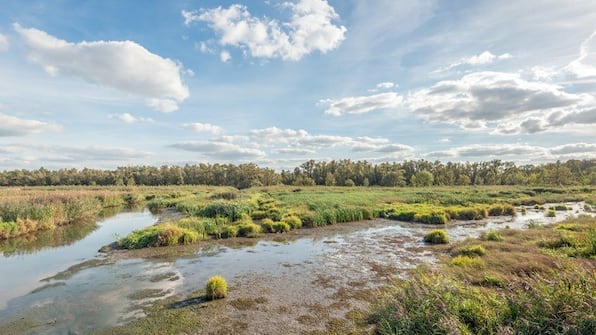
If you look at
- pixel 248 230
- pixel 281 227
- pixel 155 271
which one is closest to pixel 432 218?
pixel 281 227

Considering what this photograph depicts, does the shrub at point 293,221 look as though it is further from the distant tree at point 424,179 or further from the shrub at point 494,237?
the distant tree at point 424,179

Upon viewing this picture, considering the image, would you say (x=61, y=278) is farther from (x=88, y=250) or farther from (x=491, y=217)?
(x=491, y=217)

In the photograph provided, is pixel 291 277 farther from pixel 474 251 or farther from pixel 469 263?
pixel 474 251

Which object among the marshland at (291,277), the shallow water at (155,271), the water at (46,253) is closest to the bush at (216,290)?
the marshland at (291,277)

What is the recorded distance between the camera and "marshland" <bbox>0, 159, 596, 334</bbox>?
19.9ft

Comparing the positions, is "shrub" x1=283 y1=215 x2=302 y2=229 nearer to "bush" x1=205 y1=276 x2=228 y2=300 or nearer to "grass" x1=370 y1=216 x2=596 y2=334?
"bush" x1=205 y1=276 x2=228 y2=300

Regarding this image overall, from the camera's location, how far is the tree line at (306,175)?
3750 inches

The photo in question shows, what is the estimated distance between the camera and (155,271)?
13227mm

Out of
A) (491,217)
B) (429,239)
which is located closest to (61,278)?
(429,239)

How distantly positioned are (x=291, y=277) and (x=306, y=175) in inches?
3583

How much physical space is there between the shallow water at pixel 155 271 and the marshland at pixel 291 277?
6 centimetres

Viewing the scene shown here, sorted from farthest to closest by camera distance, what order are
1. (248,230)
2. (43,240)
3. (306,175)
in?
(306,175), (248,230), (43,240)

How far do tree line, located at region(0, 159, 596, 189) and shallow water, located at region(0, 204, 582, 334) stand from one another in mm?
73649

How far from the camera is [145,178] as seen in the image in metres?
107
